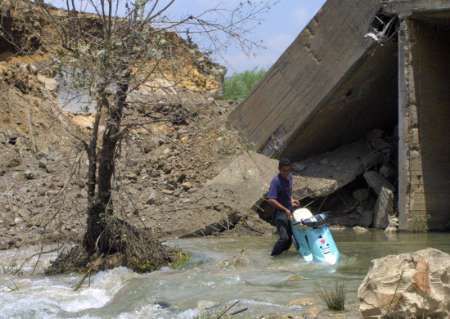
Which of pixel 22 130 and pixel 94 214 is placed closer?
pixel 94 214

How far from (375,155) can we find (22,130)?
709 cm

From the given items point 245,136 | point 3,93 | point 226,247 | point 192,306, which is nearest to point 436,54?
point 245,136

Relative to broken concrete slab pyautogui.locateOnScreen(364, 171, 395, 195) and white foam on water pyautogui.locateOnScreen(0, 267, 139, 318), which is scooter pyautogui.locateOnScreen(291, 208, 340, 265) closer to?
white foam on water pyautogui.locateOnScreen(0, 267, 139, 318)

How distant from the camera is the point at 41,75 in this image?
18422 millimetres

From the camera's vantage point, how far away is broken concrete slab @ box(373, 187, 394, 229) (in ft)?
43.2

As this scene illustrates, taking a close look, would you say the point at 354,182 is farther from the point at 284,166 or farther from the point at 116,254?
the point at 116,254

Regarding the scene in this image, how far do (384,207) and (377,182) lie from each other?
2.20 feet

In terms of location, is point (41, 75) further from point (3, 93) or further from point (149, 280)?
point (149, 280)

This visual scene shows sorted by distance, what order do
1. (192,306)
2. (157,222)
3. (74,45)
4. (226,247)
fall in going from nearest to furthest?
(192,306) → (74,45) → (226,247) → (157,222)

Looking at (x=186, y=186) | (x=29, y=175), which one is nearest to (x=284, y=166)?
(x=186, y=186)

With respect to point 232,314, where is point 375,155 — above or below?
above

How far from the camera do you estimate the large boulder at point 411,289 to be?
17.3ft

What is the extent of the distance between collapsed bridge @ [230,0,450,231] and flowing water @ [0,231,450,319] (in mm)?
2253

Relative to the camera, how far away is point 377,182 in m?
13.8
